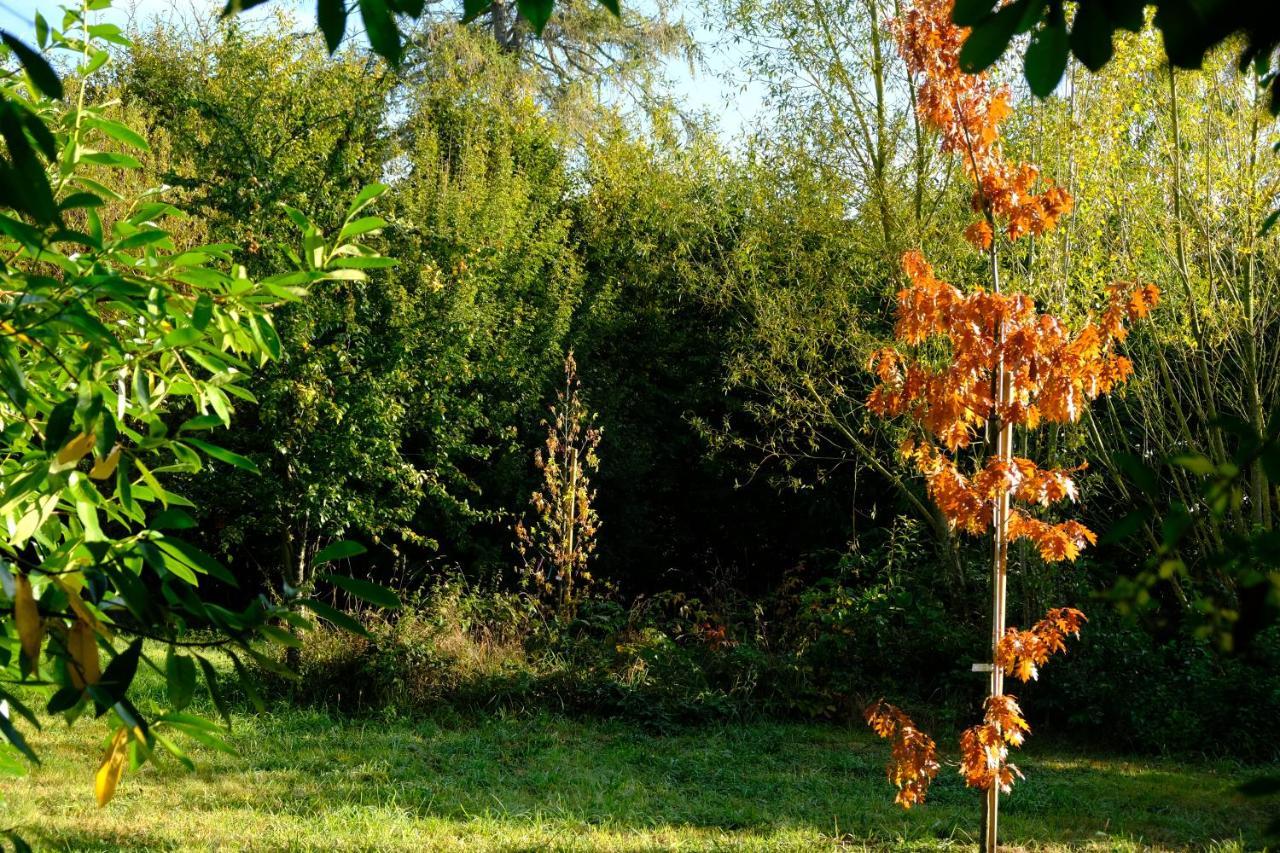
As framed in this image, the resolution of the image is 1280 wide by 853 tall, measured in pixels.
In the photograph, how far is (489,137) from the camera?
11641 mm

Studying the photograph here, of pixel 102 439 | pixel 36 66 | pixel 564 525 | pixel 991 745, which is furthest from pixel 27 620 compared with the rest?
pixel 564 525

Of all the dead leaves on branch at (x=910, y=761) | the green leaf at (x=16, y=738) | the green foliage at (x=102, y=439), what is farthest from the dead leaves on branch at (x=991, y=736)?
the green leaf at (x=16, y=738)

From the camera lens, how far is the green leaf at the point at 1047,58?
0.98 meters

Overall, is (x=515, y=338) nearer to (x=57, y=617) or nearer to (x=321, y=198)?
(x=321, y=198)

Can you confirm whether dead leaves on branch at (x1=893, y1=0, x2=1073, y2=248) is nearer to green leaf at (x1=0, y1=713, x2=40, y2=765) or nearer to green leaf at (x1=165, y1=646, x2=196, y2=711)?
green leaf at (x1=165, y1=646, x2=196, y2=711)

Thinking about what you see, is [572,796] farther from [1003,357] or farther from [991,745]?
[1003,357]

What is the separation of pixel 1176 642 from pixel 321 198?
6.46m

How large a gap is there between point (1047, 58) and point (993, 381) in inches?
134

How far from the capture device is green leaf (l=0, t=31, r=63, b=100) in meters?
0.74

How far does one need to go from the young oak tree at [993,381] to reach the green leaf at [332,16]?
3475mm

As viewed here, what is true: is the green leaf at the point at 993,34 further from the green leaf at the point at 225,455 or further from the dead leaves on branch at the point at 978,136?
the dead leaves on branch at the point at 978,136

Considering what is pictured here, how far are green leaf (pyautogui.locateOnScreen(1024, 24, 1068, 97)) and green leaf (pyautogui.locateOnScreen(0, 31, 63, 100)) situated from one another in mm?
765

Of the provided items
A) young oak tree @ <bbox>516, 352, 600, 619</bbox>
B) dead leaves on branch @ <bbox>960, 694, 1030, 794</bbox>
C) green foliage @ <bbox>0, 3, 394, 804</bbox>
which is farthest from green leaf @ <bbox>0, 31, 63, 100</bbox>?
young oak tree @ <bbox>516, 352, 600, 619</bbox>

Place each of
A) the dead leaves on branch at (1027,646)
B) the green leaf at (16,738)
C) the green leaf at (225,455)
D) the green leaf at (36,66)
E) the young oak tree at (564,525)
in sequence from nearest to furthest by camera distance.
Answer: the green leaf at (36,66)
the green leaf at (16,738)
the green leaf at (225,455)
the dead leaves on branch at (1027,646)
the young oak tree at (564,525)
